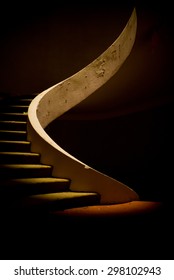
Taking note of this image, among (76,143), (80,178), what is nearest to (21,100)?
(80,178)

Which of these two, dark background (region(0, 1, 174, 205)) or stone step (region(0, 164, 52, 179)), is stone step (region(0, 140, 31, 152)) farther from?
dark background (region(0, 1, 174, 205))

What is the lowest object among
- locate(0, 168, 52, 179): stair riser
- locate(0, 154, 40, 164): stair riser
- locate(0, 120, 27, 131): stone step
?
locate(0, 168, 52, 179): stair riser

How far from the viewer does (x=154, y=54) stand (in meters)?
6.19

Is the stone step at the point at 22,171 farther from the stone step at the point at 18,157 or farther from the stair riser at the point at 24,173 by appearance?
the stone step at the point at 18,157

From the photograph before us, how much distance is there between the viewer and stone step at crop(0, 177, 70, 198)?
117 inches

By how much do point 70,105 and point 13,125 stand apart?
5.53 feet

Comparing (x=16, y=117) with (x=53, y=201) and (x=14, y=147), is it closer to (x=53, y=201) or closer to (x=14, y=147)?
(x=14, y=147)

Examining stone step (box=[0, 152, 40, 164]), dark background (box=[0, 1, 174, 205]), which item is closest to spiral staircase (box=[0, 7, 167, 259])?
stone step (box=[0, 152, 40, 164])

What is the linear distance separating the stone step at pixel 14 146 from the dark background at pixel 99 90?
319 centimetres

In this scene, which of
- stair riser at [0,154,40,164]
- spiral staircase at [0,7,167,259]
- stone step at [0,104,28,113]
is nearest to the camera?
spiral staircase at [0,7,167,259]

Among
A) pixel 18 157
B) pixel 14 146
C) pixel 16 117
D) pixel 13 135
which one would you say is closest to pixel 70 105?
pixel 16 117

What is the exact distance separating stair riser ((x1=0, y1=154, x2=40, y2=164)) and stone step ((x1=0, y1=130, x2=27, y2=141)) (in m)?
0.51

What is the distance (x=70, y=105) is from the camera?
18.9 feet

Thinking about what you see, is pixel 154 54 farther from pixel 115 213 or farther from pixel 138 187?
pixel 115 213
